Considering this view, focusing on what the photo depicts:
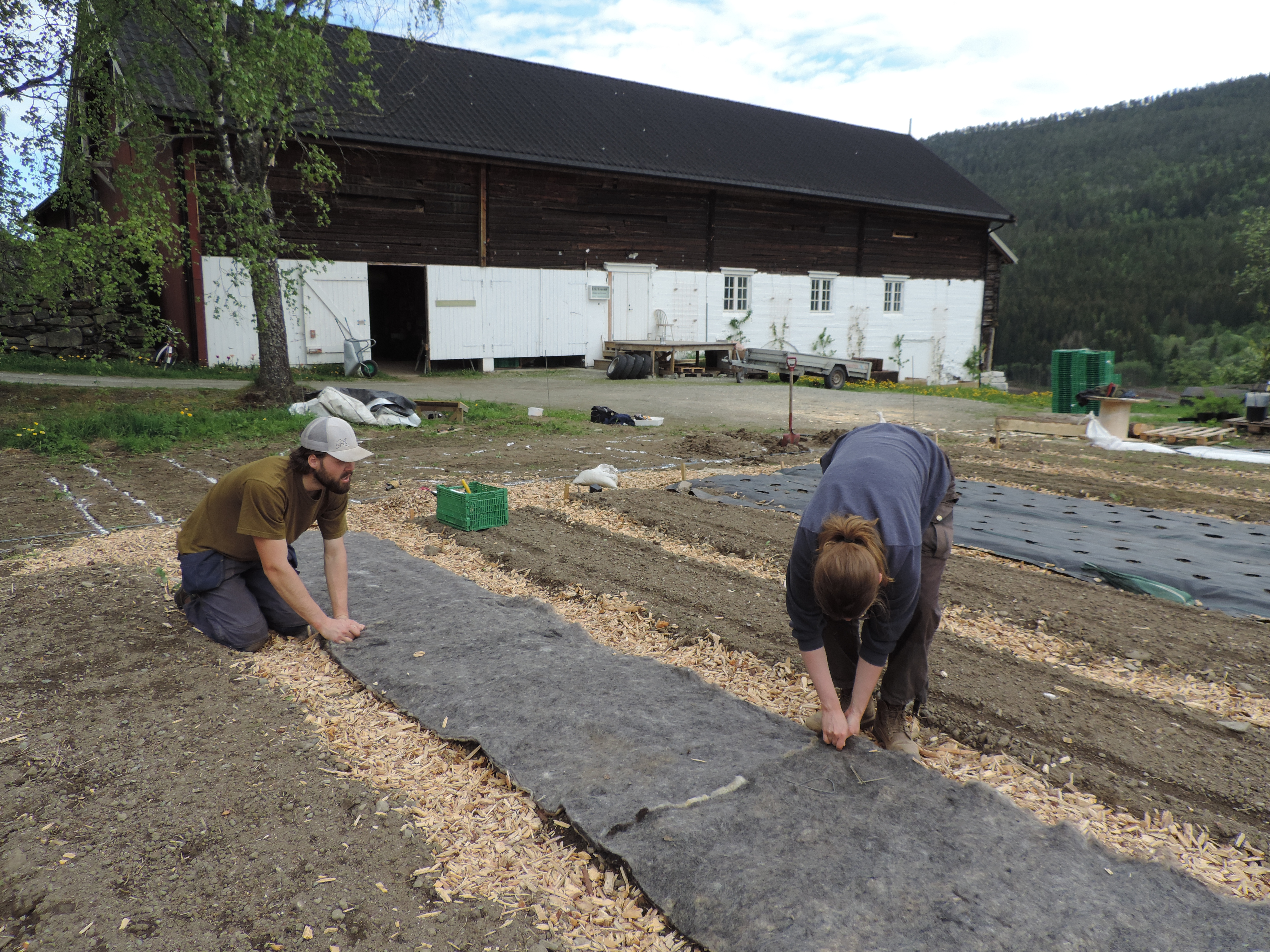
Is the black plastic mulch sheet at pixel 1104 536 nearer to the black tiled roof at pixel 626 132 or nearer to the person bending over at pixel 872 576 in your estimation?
the person bending over at pixel 872 576

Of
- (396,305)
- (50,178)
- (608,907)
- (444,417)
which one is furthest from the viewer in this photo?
(396,305)

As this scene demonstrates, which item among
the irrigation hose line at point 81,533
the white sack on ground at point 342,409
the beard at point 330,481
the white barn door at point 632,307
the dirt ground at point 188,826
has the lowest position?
the dirt ground at point 188,826

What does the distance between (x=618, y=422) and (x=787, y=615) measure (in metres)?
7.74

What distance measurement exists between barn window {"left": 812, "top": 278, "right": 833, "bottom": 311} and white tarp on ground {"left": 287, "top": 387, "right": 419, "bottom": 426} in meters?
17.3

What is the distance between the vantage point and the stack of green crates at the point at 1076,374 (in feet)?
50.3

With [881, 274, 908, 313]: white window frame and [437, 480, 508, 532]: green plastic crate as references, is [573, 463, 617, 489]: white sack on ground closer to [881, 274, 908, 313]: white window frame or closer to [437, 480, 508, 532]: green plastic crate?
[437, 480, 508, 532]: green plastic crate

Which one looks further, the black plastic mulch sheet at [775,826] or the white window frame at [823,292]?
the white window frame at [823,292]

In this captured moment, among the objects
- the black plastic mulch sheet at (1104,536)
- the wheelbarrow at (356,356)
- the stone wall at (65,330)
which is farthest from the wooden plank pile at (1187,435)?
the stone wall at (65,330)

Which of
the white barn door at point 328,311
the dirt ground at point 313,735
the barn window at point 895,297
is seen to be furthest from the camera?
the barn window at point 895,297

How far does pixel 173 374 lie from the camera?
15.3 m

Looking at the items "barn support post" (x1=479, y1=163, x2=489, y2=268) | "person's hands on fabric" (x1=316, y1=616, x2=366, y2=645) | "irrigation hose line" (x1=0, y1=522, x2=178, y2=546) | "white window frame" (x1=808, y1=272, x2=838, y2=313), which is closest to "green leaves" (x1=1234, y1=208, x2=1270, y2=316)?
"white window frame" (x1=808, y1=272, x2=838, y2=313)

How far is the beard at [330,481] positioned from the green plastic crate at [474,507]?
224cm

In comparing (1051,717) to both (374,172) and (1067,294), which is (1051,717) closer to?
(374,172)

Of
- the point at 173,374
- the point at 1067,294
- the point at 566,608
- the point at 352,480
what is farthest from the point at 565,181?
the point at 1067,294
